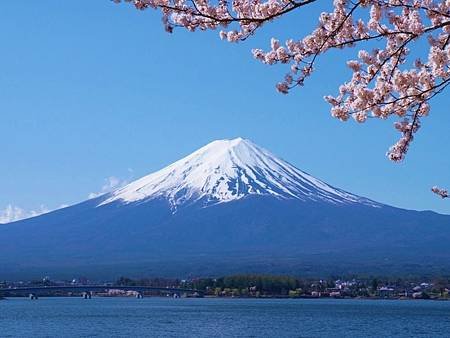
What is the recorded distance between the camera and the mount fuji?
65.7 metres

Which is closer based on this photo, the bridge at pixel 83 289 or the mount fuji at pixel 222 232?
the bridge at pixel 83 289

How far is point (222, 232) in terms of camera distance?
87.0m

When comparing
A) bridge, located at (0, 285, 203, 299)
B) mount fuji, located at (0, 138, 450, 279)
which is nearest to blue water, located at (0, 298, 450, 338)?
bridge, located at (0, 285, 203, 299)

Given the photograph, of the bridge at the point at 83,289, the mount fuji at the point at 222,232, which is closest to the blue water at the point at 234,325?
the bridge at the point at 83,289

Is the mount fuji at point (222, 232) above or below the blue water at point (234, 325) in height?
above

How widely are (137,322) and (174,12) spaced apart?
85.6 ft

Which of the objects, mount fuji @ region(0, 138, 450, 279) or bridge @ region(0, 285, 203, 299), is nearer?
bridge @ region(0, 285, 203, 299)

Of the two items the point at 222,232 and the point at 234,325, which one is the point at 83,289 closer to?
the point at 234,325

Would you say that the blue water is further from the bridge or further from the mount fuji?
the mount fuji

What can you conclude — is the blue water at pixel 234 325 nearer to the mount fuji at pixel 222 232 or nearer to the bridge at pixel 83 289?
the bridge at pixel 83 289

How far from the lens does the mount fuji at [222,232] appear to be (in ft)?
216

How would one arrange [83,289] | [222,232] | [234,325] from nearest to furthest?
[234,325], [83,289], [222,232]

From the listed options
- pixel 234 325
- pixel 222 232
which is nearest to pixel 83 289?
pixel 234 325

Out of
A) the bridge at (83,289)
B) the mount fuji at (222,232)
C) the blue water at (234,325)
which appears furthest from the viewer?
the mount fuji at (222,232)
